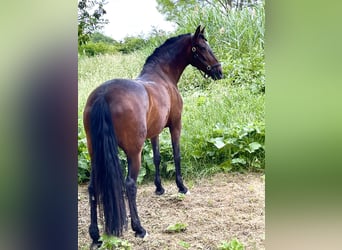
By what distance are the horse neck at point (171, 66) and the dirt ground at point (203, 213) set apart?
0.56m

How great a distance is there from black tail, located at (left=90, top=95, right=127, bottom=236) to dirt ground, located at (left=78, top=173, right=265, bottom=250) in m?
0.09

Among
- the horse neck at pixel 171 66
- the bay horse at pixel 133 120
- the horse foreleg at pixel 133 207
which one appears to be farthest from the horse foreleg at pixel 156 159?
the horse neck at pixel 171 66

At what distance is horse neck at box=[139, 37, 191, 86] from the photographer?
8.07 ft

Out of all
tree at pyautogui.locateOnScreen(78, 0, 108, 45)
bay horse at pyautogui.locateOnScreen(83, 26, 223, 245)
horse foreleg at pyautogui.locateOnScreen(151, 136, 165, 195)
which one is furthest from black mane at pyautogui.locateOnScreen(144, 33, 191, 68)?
horse foreleg at pyautogui.locateOnScreen(151, 136, 165, 195)

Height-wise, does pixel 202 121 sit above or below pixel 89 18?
below

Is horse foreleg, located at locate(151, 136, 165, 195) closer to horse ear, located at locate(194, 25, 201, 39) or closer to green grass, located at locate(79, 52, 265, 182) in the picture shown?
green grass, located at locate(79, 52, 265, 182)

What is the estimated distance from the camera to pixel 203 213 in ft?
7.64

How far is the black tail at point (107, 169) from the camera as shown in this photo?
2.30 meters

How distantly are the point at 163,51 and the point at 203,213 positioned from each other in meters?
0.87

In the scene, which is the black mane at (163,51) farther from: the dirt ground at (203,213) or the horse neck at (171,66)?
the dirt ground at (203,213)

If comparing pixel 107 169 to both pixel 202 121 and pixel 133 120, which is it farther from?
pixel 202 121

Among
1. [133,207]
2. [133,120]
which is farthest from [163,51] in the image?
[133,207]
